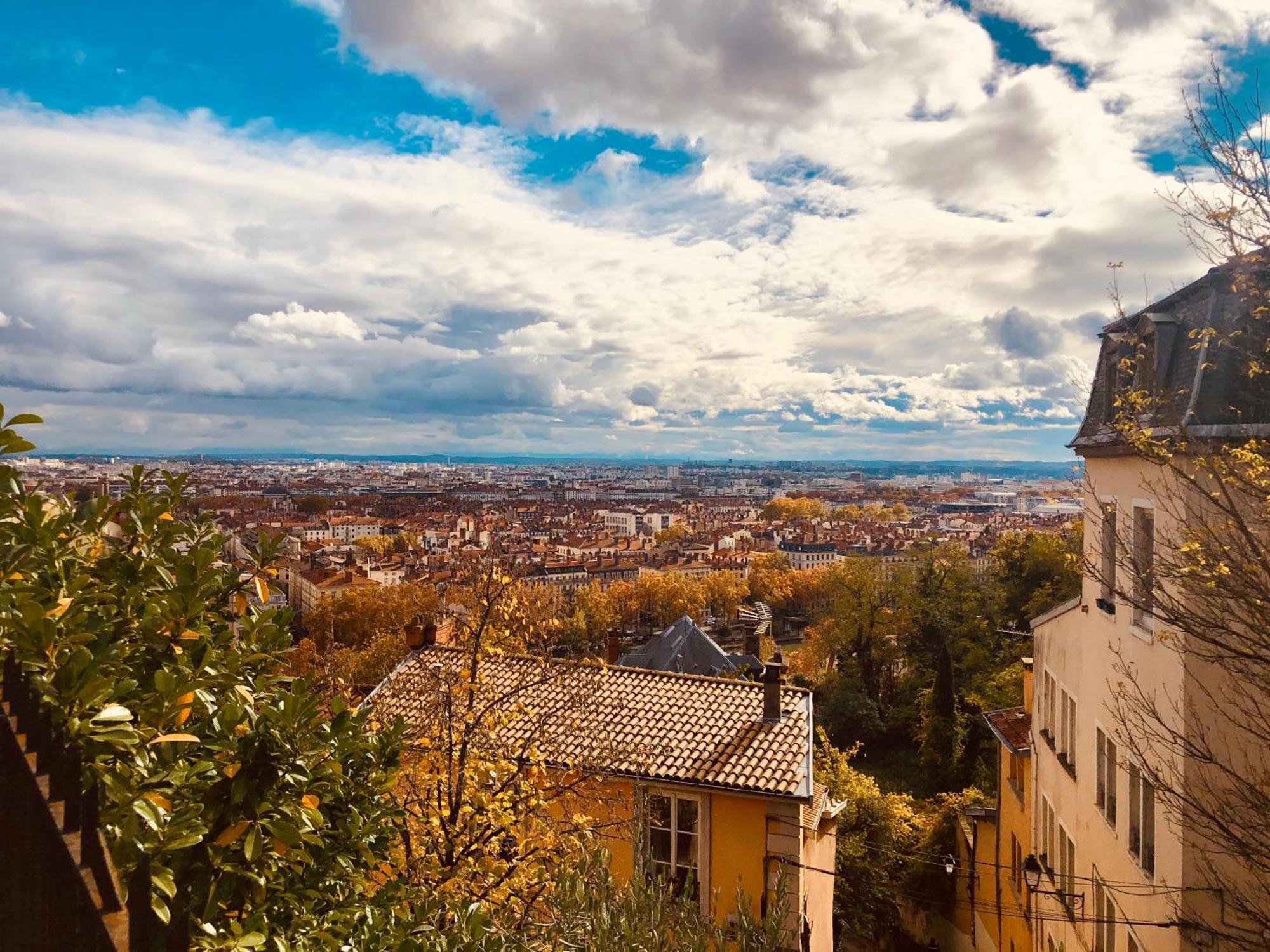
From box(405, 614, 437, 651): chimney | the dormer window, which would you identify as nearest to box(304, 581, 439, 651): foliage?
box(405, 614, 437, 651): chimney

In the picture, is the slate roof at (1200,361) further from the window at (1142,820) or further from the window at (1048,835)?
the window at (1048,835)

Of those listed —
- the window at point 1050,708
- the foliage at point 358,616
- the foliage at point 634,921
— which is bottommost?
the foliage at point 358,616

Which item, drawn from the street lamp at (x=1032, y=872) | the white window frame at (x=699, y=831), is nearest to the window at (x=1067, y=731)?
the street lamp at (x=1032, y=872)

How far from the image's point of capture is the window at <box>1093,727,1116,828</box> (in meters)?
11.1

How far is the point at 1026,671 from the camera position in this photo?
18.7 metres

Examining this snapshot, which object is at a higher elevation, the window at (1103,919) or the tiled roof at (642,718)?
the tiled roof at (642,718)

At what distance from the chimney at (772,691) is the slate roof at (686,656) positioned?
15858 mm

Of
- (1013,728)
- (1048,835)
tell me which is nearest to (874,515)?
(1013,728)

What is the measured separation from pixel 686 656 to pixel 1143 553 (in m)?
21.4

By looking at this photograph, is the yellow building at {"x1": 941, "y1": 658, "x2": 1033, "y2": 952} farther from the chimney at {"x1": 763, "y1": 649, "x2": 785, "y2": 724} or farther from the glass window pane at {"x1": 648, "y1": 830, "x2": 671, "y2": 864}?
the glass window pane at {"x1": 648, "y1": 830, "x2": 671, "y2": 864}

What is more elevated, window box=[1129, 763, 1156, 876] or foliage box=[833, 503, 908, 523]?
window box=[1129, 763, 1156, 876]

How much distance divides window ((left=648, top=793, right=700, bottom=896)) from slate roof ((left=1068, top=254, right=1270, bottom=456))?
7647 millimetres

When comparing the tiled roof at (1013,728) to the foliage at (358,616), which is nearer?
the tiled roof at (1013,728)

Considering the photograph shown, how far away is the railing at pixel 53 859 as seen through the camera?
251 centimetres
